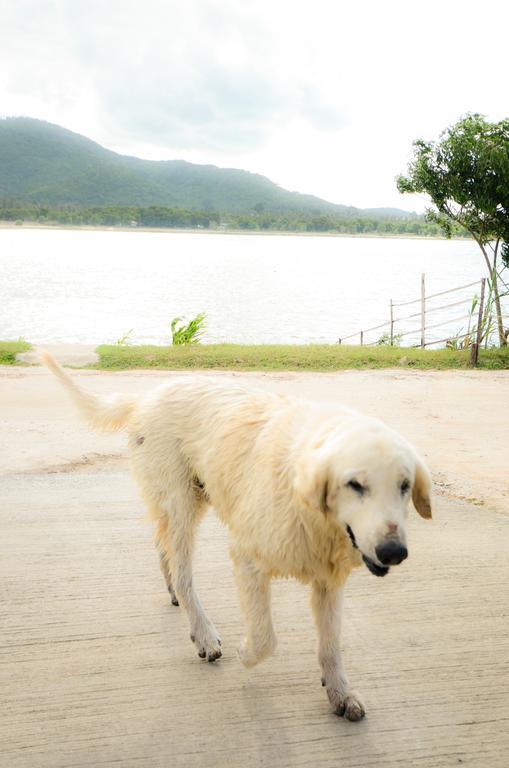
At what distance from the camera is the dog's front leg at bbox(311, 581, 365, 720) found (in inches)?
106

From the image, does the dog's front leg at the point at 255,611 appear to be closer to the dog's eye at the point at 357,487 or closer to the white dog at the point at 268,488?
the white dog at the point at 268,488

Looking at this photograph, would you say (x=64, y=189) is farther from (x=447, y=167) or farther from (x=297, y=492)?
(x=297, y=492)

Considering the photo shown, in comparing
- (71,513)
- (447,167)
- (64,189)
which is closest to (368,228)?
(64,189)

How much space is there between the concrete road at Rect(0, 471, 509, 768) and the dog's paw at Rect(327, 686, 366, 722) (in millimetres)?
44

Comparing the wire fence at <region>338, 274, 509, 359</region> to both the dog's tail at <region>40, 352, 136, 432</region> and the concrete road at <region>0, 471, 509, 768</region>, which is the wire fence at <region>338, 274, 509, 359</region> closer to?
→ the concrete road at <region>0, 471, 509, 768</region>

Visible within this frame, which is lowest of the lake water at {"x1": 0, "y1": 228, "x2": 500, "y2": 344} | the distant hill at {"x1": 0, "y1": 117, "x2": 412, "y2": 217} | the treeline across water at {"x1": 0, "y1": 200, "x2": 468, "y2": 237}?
the lake water at {"x1": 0, "y1": 228, "x2": 500, "y2": 344}

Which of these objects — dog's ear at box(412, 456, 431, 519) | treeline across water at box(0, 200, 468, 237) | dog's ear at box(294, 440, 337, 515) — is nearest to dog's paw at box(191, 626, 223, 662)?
dog's ear at box(294, 440, 337, 515)

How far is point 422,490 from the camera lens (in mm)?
2432

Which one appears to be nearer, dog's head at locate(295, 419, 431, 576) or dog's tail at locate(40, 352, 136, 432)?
dog's head at locate(295, 419, 431, 576)

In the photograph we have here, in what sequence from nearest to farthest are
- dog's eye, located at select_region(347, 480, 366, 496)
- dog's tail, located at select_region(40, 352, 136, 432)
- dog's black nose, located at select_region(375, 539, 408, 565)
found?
dog's black nose, located at select_region(375, 539, 408, 565), dog's eye, located at select_region(347, 480, 366, 496), dog's tail, located at select_region(40, 352, 136, 432)

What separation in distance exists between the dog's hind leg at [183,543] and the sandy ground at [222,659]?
0.64 ft

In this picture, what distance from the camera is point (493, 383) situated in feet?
37.4

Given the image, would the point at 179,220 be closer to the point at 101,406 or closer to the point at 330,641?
the point at 101,406

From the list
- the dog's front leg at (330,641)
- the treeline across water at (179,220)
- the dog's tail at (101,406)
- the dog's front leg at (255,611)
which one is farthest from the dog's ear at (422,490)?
the treeline across water at (179,220)
